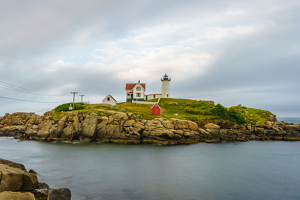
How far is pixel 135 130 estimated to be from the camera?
41031 millimetres

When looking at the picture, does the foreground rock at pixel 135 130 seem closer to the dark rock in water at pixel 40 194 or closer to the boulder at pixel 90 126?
the boulder at pixel 90 126

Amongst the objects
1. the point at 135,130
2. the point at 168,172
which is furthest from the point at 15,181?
the point at 135,130

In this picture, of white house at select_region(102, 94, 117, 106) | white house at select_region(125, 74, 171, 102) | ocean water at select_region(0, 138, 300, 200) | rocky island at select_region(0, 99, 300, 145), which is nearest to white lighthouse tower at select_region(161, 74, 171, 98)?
white house at select_region(125, 74, 171, 102)

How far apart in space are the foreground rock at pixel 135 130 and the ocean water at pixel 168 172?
5.59m

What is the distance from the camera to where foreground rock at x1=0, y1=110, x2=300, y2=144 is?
133 ft

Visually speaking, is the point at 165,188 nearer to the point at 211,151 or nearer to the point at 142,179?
the point at 142,179

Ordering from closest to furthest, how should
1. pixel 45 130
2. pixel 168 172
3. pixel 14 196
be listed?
1. pixel 14 196
2. pixel 168 172
3. pixel 45 130

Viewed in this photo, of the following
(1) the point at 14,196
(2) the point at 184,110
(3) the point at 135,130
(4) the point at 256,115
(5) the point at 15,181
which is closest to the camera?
(1) the point at 14,196

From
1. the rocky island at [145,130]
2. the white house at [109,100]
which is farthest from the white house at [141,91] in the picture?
the rocky island at [145,130]

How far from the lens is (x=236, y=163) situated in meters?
27.2

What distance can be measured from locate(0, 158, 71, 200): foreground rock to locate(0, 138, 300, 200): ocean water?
241 cm

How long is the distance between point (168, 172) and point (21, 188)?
1505 centimetres

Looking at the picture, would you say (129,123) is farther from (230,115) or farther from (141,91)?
(141,91)

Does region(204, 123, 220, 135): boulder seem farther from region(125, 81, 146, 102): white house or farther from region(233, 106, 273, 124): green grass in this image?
region(125, 81, 146, 102): white house
